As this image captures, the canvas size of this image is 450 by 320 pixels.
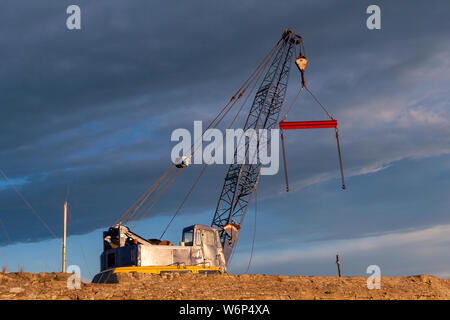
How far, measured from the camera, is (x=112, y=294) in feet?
74.5

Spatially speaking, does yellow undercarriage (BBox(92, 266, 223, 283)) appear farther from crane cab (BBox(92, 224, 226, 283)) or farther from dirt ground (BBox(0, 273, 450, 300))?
dirt ground (BBox(0, 273, 450, 300))

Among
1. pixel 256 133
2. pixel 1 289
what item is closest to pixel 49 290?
pixel 1 289

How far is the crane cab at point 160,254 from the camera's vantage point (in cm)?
3062

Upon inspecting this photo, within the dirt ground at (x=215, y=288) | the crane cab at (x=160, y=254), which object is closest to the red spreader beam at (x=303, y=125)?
the crane cab at (x=160, y=254)

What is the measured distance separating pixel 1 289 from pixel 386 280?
23.3 m

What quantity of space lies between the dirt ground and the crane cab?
2.16 metres

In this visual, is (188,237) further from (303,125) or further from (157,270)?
(303,125)

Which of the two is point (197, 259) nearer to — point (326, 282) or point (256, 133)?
Result: point (326, 282)

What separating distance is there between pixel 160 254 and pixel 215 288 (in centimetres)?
686

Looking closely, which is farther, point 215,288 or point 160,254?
point 160,254

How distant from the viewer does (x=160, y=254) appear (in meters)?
31.4

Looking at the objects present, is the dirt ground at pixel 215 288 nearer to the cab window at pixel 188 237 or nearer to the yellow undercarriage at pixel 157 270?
the yellow undercarriage at pixel 157 270

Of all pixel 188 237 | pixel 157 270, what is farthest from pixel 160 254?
pixel 188 237

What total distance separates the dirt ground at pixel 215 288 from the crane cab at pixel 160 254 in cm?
216
